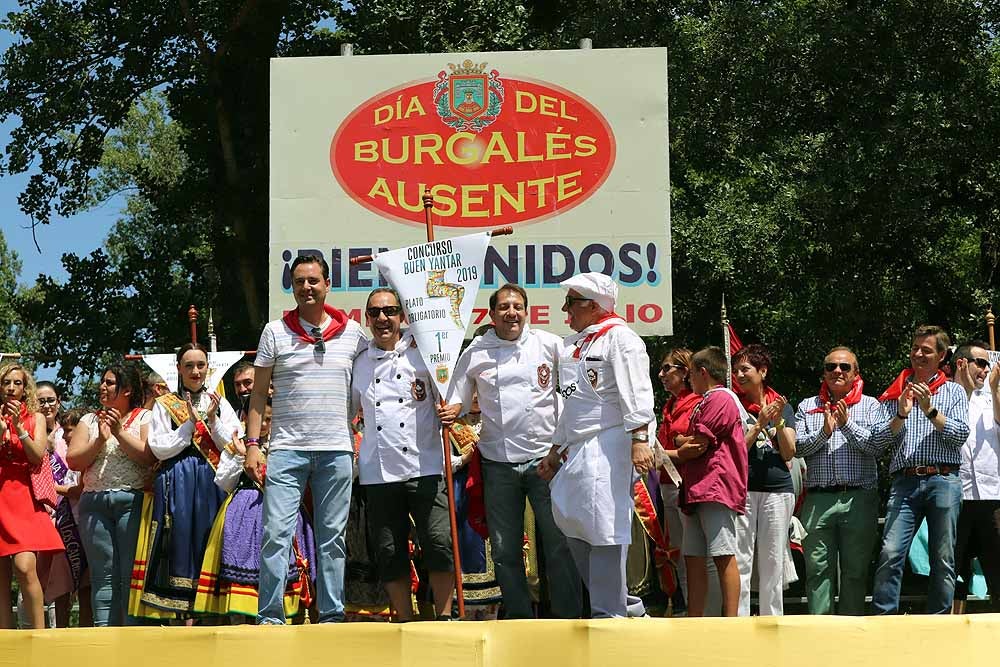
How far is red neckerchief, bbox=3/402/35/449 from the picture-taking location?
24.9ft

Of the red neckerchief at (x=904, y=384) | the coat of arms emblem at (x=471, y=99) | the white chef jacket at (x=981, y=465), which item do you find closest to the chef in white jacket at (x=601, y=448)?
the red neckerchief at (x=904, y=384)

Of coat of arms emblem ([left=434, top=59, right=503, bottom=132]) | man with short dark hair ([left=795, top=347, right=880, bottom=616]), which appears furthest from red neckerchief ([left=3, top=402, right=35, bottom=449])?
man with short dark hair ([left=795, top=347, right=880, bottom=616])

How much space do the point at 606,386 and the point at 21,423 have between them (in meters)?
3.11

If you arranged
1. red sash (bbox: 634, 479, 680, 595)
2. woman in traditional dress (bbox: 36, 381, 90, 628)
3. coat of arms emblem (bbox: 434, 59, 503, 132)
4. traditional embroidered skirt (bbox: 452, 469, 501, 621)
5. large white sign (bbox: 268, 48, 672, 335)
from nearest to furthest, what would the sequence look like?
traditional embroidered skirt (bbox: 452, 469, 501, 621) → red sash (bbox: 634, 479, 680, 595) → woman in traditional dress (bbox: 36, 381, 90, 628) → large white sign (bbox: 268, 48, 672, 335) → coat of arms emblem (bbox: 434, 59, 503, 132)

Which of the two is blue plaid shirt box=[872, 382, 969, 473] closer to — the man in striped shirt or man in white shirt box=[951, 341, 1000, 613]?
the man in striped shirt

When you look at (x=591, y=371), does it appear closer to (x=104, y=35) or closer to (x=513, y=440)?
(x=513, y=440)

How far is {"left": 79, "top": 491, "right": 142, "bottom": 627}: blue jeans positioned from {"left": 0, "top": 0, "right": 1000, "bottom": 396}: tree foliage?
25.2ft

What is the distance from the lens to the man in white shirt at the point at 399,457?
700 cm

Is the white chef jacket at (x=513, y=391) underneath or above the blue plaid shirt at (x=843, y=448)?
above

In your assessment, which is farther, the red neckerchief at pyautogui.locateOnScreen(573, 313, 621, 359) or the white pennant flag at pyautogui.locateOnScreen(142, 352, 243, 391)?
the white pennant flag at pyautogui.locateOnScreen(142, 352, 243, 391)

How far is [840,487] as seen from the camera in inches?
309

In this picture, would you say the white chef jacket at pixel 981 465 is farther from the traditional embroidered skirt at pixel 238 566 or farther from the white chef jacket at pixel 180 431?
the white chef jacket at pixel 180 431

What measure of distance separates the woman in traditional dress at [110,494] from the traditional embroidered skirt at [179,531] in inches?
6.4

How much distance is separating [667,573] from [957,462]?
166 centimetres
